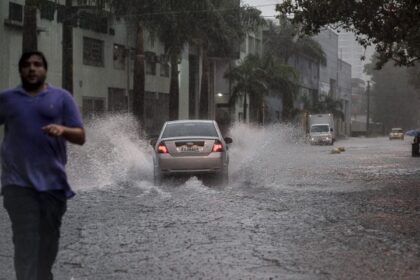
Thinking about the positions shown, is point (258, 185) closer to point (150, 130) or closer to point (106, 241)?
point (106, 241)

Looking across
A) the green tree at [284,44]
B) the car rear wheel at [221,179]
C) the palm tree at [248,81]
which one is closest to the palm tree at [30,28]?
the car rear wheel at [221,179]

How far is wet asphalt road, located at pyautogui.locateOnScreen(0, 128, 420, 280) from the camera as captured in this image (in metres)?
7.16

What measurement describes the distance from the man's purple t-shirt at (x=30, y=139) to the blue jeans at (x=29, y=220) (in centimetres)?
7

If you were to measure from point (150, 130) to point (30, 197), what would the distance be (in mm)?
44917

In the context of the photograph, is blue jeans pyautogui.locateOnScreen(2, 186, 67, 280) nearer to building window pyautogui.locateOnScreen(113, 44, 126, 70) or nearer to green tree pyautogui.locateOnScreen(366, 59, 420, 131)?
building window pyautogui.locateOnScreen(113, 44, 126, 70)

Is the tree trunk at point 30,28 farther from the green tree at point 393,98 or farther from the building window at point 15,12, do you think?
the green tree at point 393,98

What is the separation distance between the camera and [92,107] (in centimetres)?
4228

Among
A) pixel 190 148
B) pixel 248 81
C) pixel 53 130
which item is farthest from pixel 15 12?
pixel 53 130

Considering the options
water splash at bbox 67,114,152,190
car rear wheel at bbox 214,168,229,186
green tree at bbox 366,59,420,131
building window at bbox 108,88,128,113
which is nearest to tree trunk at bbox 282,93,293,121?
building window at bbox 108,88,128,113

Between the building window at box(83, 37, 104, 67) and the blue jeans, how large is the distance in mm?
37136

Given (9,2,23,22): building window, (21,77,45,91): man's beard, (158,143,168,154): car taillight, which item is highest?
(9,2,23,22): building window

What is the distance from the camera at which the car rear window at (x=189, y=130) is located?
16812 millimetres

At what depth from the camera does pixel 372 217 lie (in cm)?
1135

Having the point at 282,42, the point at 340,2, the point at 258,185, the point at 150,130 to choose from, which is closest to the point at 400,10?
the point at 340,2
